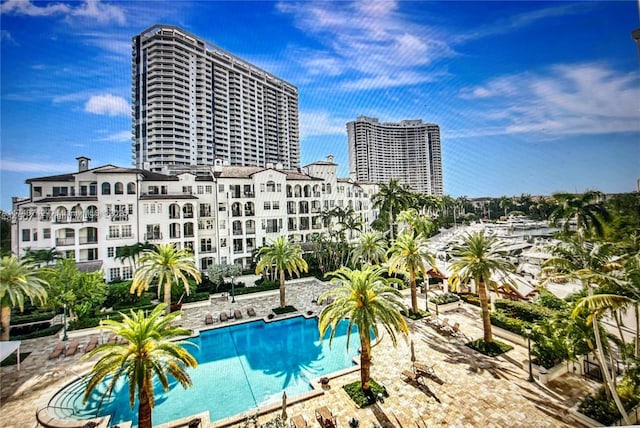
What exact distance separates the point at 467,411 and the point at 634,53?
397 inches

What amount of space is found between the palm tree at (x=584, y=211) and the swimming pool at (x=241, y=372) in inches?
366

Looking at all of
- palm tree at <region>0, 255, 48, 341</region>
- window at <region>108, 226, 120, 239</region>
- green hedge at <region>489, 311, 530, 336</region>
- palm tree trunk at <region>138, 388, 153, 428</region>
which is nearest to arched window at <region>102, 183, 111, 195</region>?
window at <region>108, 226, 120, 239</region>

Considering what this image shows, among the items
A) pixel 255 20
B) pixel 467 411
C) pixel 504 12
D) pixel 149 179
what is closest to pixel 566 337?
pixel 467 411

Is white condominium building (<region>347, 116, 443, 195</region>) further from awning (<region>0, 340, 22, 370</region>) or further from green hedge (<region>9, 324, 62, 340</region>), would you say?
awning (<region>0, 340, 22, 370</region>)

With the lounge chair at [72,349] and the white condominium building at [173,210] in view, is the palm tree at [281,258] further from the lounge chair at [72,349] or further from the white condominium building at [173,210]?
the lounge chair at [72,349]

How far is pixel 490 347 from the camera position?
10.5 m

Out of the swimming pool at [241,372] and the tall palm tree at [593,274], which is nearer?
the tall palm tree at [593,274]

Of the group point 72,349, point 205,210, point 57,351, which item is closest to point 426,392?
point 72,349

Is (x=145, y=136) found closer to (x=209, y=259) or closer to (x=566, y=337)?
(x=209, y=259)

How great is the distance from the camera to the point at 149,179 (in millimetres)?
20453

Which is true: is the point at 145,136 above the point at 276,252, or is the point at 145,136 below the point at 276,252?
above

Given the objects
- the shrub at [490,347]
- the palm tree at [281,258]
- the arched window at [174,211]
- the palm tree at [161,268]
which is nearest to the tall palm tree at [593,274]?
the shrub at [490,347]

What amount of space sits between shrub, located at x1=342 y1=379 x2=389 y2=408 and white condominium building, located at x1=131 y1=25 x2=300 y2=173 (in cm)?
3522

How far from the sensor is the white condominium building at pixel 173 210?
36.4 ft
